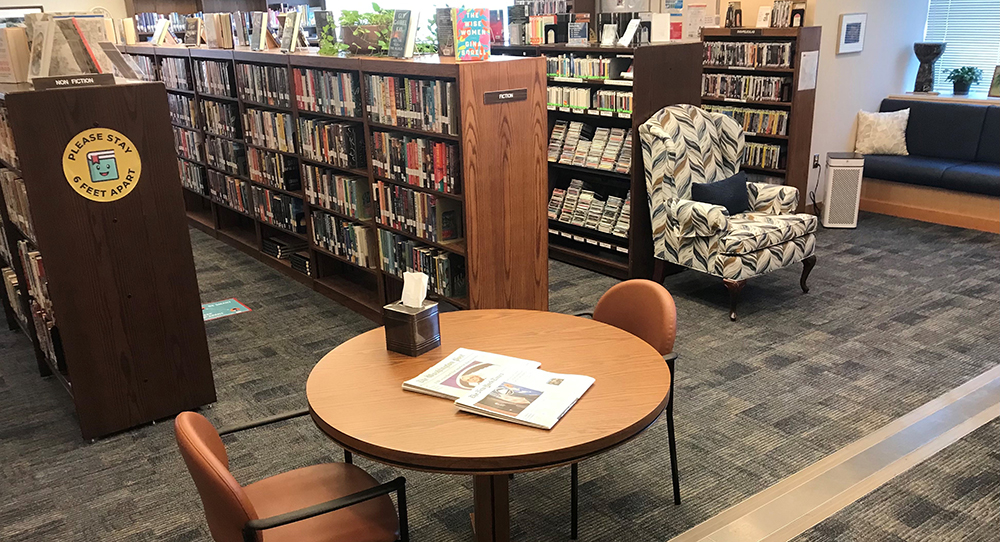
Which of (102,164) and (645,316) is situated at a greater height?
(102,164)

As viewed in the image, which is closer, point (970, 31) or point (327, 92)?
point (327, 92)

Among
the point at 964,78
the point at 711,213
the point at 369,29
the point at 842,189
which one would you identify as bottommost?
→ the point at 842,189

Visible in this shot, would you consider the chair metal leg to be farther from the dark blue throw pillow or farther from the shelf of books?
the dark blue throw pillow

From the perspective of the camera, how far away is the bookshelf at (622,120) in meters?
5.05

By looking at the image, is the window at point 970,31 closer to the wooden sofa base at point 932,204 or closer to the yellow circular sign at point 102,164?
the wooden sofa base at point 932,204

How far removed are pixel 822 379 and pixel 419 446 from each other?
2.78m

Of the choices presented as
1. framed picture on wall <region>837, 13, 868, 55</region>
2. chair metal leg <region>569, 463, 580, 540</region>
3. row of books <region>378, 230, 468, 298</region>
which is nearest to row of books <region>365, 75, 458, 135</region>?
row of books <region>378, 230, 468, 298</region>

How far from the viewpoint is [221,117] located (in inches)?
253

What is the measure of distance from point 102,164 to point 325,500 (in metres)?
2.04

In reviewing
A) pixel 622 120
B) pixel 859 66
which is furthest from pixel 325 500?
pixel 859 66

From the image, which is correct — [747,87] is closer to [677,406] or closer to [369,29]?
[369,29]

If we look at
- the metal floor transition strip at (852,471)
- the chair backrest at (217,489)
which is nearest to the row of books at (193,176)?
the chair backrest at (217,489)

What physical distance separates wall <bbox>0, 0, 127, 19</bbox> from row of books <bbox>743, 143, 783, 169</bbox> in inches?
349

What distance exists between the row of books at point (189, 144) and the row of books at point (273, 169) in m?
1.25
